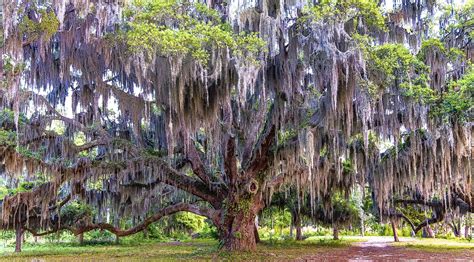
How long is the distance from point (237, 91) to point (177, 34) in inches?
87.1

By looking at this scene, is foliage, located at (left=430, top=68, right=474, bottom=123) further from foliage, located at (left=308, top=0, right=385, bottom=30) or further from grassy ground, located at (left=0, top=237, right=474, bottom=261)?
grassy ground, located at (left=0, top=237, right=474, bottom=261)

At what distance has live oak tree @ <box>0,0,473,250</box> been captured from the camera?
801 cm

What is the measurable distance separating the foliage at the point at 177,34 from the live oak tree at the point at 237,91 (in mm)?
26

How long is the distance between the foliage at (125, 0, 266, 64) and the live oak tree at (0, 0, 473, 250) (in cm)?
3

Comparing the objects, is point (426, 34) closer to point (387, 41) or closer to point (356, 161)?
point (387, 41)

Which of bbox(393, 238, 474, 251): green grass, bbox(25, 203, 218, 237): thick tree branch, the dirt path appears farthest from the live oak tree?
bbox(393, 238, 474, 251): green grass

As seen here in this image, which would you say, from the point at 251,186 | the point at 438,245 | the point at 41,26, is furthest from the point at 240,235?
the point at 438,245

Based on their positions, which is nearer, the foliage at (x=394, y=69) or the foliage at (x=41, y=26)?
the foliage at (x=41, y=26)

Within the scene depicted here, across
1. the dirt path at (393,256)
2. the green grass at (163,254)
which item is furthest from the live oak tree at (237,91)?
the dirt path at (393,256)

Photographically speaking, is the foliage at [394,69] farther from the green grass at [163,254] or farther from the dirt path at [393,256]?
the green grass at [163,254]

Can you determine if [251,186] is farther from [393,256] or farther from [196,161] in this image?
[393,256]

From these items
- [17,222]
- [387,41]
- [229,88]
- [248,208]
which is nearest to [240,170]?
[248,208]

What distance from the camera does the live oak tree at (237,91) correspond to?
8008 millimetres

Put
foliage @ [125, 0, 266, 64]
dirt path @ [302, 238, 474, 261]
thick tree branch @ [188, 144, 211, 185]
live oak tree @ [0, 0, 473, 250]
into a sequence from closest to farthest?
foliage @ [125, 0, 266, 64], live oak tree @ [0, 0, 473, 250], dirt path @ [302, 238, 474, 261], thick tree branch @ [188, 144, 211, 185]
